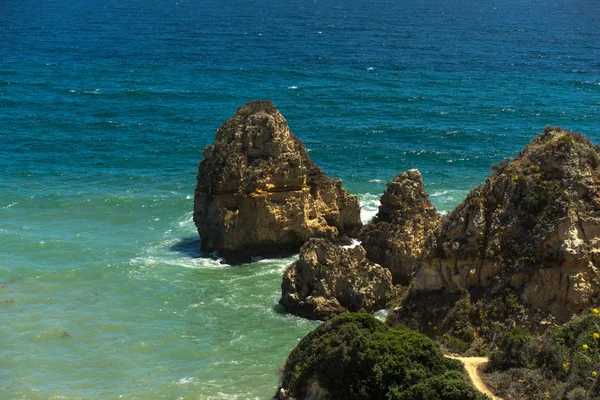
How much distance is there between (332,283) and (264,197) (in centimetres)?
781

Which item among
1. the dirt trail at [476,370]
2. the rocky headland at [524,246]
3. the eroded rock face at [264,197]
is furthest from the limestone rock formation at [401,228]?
the dirt trail at [476,370]

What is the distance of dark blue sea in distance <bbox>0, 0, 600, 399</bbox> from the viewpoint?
3497 cm

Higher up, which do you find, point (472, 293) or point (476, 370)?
point (472, 293)

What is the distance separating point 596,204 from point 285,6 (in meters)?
166

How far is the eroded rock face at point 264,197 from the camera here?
43.0 m

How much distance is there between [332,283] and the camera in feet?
119

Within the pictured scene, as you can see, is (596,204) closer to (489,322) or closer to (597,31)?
(489,322)

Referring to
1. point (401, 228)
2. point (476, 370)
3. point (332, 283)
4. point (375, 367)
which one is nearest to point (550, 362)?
point (476, 370)

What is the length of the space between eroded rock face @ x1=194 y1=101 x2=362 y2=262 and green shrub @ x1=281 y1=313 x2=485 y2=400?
1781cm

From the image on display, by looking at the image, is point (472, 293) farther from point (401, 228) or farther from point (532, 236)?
point (401, 228)

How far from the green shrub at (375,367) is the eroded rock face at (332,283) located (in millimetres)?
10549

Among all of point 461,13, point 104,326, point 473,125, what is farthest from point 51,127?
point 461,13

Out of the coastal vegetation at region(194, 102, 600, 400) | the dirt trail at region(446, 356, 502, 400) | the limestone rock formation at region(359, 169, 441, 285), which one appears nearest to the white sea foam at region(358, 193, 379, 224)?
the limestone rock formation at region(359, 169, 441, 285)

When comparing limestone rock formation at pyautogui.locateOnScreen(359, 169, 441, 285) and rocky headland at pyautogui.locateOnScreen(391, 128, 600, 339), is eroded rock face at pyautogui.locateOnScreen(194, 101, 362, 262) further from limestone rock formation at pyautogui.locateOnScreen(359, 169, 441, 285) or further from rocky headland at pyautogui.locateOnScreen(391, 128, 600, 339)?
rocky headland at pyautogui.locateOnScreen(391, 128, 600, 339)
